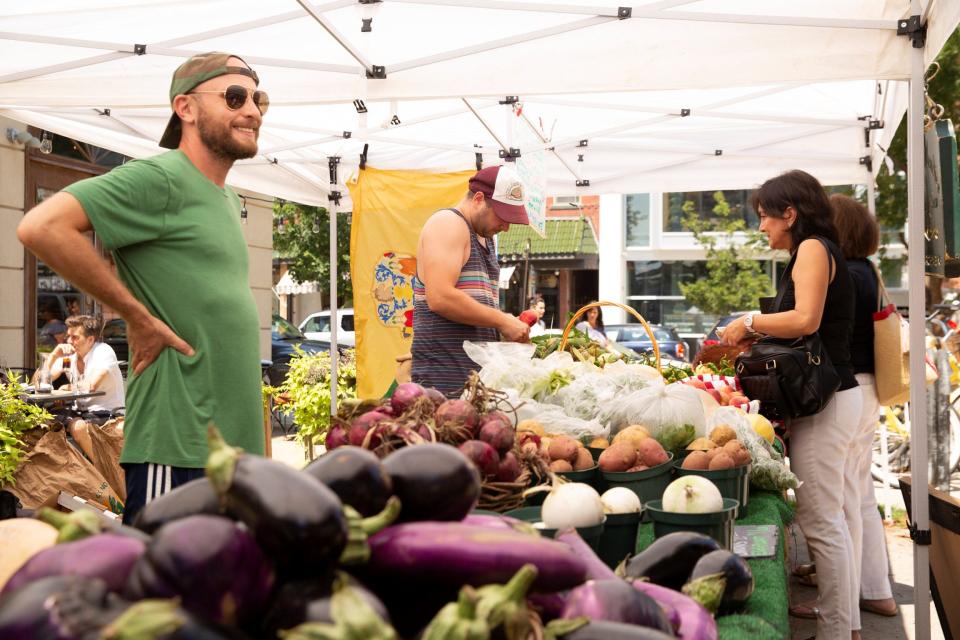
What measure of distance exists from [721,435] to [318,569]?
79.2 inches

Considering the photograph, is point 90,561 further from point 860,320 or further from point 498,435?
point 860,320

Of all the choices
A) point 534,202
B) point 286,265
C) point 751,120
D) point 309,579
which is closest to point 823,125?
point 751,120

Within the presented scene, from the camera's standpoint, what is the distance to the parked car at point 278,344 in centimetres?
1080

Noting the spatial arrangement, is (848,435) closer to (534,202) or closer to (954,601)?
(954,601)

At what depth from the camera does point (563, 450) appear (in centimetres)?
229

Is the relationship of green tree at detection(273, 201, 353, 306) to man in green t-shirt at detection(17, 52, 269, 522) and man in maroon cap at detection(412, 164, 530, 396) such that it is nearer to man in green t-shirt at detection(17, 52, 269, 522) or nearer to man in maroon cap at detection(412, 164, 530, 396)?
man in maroon cap at detection(412, 164, 530, 396)

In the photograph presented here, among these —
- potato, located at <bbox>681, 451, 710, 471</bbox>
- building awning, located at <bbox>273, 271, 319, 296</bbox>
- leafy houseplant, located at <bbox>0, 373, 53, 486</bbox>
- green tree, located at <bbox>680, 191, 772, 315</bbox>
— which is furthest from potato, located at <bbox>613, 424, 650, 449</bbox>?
building awning, located at <bbox>273, 271, 319, 296</bbox>

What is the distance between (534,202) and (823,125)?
2.59 metres

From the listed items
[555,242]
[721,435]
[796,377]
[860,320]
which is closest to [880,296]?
[860,320]

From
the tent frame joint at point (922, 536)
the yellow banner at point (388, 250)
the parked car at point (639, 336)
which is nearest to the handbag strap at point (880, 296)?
the tent frame joint at point (922, 536)

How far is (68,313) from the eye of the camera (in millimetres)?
9211

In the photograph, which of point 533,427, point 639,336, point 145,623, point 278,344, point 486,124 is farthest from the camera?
point 639,336

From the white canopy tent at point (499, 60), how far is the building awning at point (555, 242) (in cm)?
1949

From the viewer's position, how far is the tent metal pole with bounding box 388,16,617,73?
13.4 feet
